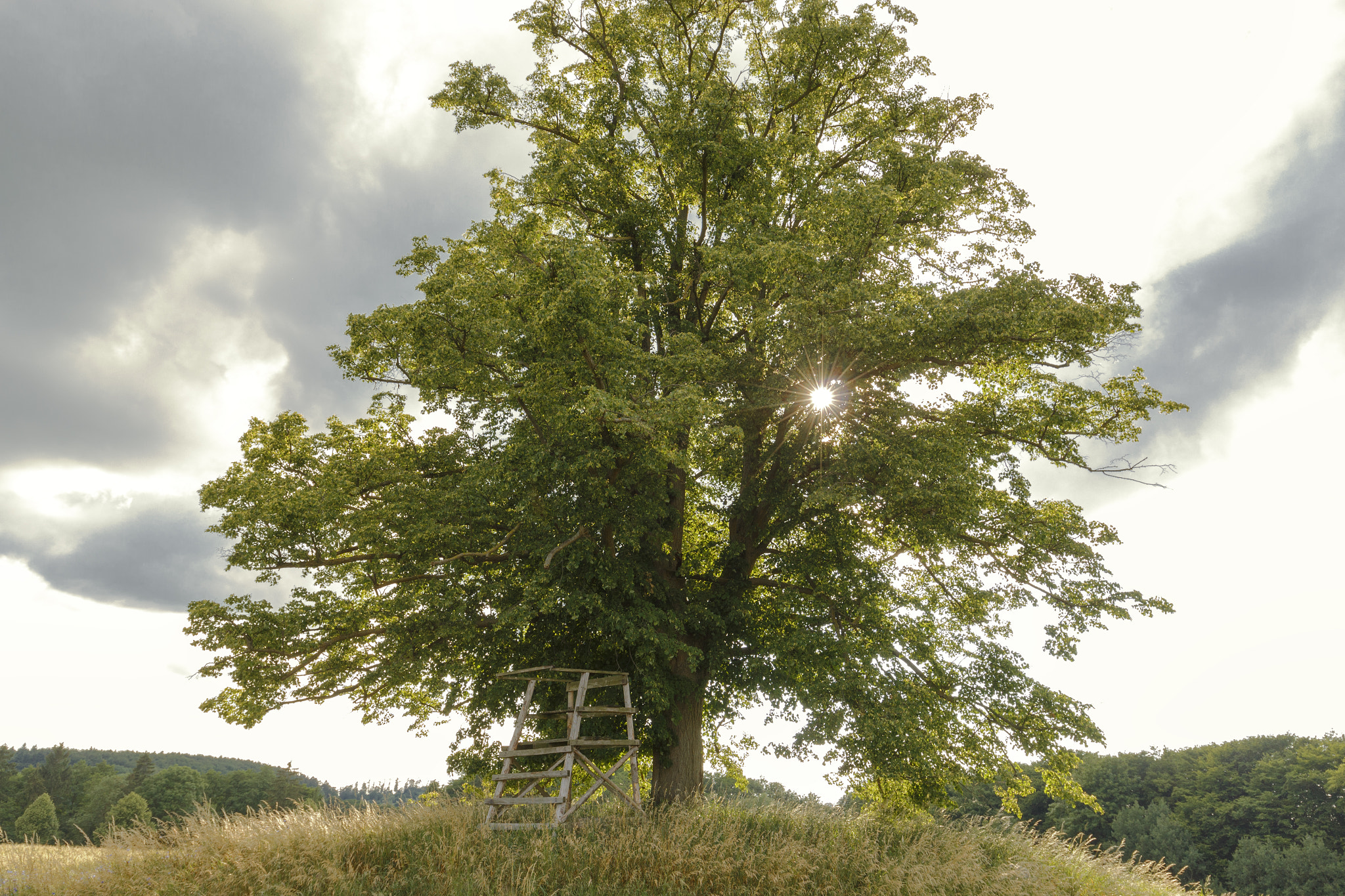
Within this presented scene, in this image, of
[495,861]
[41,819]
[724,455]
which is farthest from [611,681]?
[41,819]

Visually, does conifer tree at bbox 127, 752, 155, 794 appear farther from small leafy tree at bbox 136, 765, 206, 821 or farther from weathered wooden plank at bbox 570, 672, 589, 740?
weathered wooden plank at bbox 570, 672, 589, 740

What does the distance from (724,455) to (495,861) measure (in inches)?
374

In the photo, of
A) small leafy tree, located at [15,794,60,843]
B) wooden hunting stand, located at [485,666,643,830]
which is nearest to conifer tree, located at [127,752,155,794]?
small leafy tree, located at [15,794,60,843]

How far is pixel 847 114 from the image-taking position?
16266 millimetres

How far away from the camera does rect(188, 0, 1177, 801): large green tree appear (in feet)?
37.2

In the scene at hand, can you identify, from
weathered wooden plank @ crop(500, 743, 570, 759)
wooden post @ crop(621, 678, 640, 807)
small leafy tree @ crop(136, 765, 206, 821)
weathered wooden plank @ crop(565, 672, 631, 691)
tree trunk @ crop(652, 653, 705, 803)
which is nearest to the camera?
weathered wooden plank @ crop(500, 743, 570, 759)

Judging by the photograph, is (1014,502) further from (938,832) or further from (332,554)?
(332,554)

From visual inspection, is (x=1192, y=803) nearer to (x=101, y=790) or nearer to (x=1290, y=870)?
(x=1290, y=870)

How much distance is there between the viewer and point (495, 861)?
26.2 feet

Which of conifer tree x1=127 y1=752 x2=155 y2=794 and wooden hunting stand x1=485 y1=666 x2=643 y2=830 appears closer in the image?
wooden hunting stand x1=485 y1=666 x2=643 y2=830

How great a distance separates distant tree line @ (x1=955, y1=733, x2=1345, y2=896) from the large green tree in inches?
1487

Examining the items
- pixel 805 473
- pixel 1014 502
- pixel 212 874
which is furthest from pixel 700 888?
pixel 1014 502

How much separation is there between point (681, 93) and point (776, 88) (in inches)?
98.5

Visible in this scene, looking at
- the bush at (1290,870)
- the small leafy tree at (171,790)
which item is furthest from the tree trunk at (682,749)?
the small leafy tree at (171,790)
